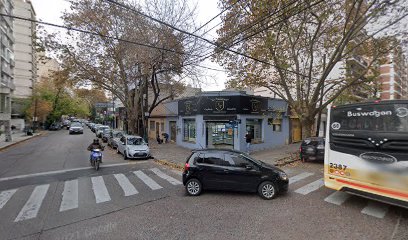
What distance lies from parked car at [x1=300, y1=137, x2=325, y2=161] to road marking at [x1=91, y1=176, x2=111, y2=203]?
1092 centimetres

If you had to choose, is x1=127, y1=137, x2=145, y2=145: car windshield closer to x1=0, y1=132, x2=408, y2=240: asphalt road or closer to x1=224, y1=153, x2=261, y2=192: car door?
x1=0, y1=132, x2=408, y2=240: asphalt road

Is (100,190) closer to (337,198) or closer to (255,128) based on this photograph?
(337,198)

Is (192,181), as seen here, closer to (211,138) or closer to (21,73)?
(211,138)

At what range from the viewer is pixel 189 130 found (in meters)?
20.2

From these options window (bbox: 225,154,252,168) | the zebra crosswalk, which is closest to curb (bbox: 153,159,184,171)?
the zebra crosswalk

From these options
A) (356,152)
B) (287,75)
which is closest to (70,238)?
(356,152)

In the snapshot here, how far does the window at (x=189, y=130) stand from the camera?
64.4 ft

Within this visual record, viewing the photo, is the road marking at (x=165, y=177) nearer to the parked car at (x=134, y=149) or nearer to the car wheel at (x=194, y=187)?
the car wheel at (x=194, y=187)

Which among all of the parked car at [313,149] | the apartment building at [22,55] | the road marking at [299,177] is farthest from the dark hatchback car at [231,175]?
the apartment building at [22,55]

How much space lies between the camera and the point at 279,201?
7148mm

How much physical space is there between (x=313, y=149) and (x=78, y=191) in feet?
38.9

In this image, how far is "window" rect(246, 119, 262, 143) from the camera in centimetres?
1788

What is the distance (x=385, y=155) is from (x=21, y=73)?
227ft

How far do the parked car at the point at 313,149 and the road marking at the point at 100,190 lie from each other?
10919mm
